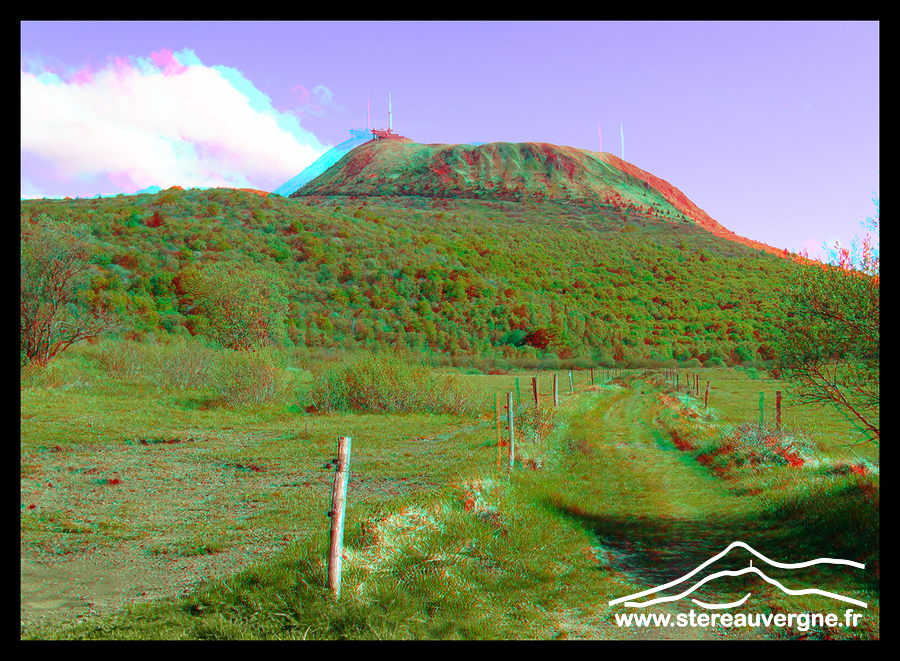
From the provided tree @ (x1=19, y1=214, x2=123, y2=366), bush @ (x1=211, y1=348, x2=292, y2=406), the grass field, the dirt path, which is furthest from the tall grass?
the dirt path

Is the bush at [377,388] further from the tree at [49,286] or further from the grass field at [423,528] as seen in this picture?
the tree at [49,286]

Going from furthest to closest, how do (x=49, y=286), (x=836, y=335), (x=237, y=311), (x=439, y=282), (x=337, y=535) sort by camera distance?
(x=439, y=282) < (x=237, y=311) < (x=49, y=286) < (x=836, y=335) < (x=337, y=535)

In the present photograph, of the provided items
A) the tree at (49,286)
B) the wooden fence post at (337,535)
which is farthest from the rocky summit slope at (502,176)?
the wooden fence post at (337,535)

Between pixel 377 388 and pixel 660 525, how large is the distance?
16762mm

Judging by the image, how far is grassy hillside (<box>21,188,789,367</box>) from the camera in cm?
4556

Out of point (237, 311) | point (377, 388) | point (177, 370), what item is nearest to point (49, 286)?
point (177, 370)

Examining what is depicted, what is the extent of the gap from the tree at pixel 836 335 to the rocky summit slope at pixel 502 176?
345 feet

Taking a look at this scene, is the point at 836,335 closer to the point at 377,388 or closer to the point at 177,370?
the point at 377,388

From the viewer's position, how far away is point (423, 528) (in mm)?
6492

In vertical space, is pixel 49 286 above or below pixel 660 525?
above

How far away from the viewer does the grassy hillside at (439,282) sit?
45562mm

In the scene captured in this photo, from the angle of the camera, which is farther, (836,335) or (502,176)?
(502,176)

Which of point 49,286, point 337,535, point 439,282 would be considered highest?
point 439,282

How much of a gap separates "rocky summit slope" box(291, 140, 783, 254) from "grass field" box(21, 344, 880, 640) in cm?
10140
